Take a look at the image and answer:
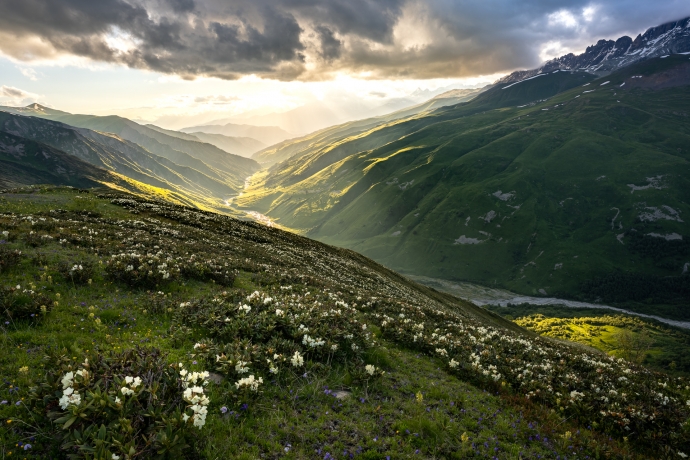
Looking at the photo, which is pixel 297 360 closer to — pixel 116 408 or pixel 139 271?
pixel 116 408

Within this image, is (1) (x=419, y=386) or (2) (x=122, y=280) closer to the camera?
(1) (x=419, y=386)

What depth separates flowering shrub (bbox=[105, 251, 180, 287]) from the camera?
598 inches

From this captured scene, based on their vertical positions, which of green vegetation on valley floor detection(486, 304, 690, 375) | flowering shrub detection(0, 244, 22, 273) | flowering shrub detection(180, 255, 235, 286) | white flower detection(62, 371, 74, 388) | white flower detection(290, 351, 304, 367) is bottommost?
green vegetation on valley floor detection(486, 304, 690, 375)

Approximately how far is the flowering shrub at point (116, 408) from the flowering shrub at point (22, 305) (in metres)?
4.03

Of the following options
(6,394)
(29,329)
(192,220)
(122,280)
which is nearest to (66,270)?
(122,280)

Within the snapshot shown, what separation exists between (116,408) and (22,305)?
7510 mm

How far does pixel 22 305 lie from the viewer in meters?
10.3

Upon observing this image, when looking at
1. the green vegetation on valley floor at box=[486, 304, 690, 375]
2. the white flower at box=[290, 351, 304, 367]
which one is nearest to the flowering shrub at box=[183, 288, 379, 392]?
the white flower at box=[290, 351, 304, 367]

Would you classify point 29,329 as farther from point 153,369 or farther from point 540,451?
point 540,451

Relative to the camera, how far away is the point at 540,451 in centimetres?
987

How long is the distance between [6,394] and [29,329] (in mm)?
3575

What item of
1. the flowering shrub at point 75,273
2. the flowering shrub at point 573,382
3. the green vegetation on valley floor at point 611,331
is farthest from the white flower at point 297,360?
the green vegetation on valley floor at point 611,331

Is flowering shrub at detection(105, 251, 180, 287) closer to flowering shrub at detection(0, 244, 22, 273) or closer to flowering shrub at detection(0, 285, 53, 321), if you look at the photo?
flowering shrub at detection(0, 244, 22, 273)

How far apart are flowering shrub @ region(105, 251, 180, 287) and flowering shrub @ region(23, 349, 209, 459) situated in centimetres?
832
